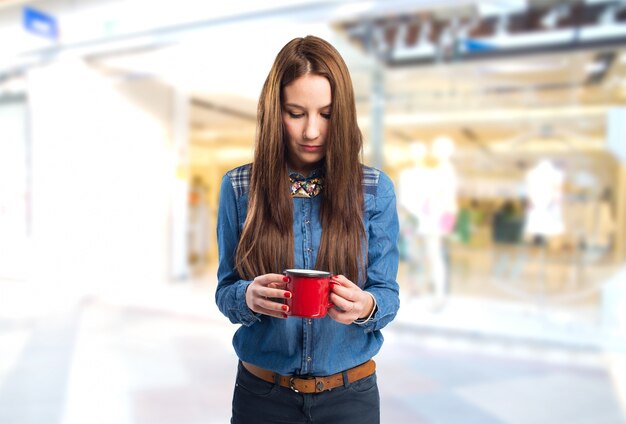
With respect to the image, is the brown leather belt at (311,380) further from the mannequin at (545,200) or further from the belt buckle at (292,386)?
the mannequin at (545,200)

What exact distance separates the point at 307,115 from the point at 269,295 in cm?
33

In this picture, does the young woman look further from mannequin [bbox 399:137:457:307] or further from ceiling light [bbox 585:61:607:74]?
ceiling light [bbox 585:61:607:74]

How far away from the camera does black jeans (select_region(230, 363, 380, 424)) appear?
0.96m

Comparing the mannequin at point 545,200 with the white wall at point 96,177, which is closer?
the mannequin at point 545,200

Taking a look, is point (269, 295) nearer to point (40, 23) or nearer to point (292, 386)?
point (292, 386)

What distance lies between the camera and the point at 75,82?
6.24 metres

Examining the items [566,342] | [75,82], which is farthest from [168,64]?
[566,342]

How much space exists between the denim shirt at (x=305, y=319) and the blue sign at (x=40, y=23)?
19.1ft

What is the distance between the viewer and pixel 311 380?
954mm

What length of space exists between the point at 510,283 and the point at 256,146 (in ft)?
18.2

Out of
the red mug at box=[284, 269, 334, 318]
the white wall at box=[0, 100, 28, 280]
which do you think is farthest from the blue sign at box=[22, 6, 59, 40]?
the red mug at box=[284, 269, 334, 318]

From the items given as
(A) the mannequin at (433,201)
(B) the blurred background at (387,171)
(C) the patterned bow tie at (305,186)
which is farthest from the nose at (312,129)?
(A) the mannequin at (433,201)

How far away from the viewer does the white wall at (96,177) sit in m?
6.21

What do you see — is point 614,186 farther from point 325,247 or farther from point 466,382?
point 325,247
